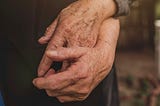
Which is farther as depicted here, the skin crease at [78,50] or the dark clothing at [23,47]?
the dark clothing at [23,47]

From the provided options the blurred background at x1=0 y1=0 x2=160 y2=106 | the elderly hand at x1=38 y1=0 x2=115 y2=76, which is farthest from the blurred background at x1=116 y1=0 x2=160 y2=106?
the elderly hand at x1=38 y1=0 x2=115 y2=76

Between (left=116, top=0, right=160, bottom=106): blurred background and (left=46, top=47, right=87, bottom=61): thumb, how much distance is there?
2135mm

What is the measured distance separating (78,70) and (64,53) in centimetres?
5

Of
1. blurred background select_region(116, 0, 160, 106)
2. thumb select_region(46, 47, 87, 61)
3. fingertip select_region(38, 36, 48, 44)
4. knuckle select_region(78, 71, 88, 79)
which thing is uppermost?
fingertip select_region(38, 36, 48, 44)

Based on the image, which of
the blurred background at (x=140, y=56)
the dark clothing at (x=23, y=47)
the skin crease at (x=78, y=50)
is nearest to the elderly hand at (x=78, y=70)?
the skin crease at (x=78, y=50)

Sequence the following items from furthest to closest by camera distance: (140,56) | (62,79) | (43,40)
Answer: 1. (140,56)
2. (43,40)
3. (62,79)

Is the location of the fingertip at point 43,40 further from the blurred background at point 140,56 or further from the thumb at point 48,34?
the blurred background at point 140,56

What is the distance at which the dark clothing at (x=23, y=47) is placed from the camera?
3.63ft

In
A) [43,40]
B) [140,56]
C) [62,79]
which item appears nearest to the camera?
[62,79]

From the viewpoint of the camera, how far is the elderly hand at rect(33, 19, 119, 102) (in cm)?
96

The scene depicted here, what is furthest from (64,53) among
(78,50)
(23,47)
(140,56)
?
(140,56)

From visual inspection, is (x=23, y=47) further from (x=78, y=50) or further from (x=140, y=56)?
(x=140, y=56)

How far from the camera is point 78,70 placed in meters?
0.97

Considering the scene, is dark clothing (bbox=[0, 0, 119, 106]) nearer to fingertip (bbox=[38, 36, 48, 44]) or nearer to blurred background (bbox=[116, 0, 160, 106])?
fingertip (bbox=[38, 36, 48, 44])
